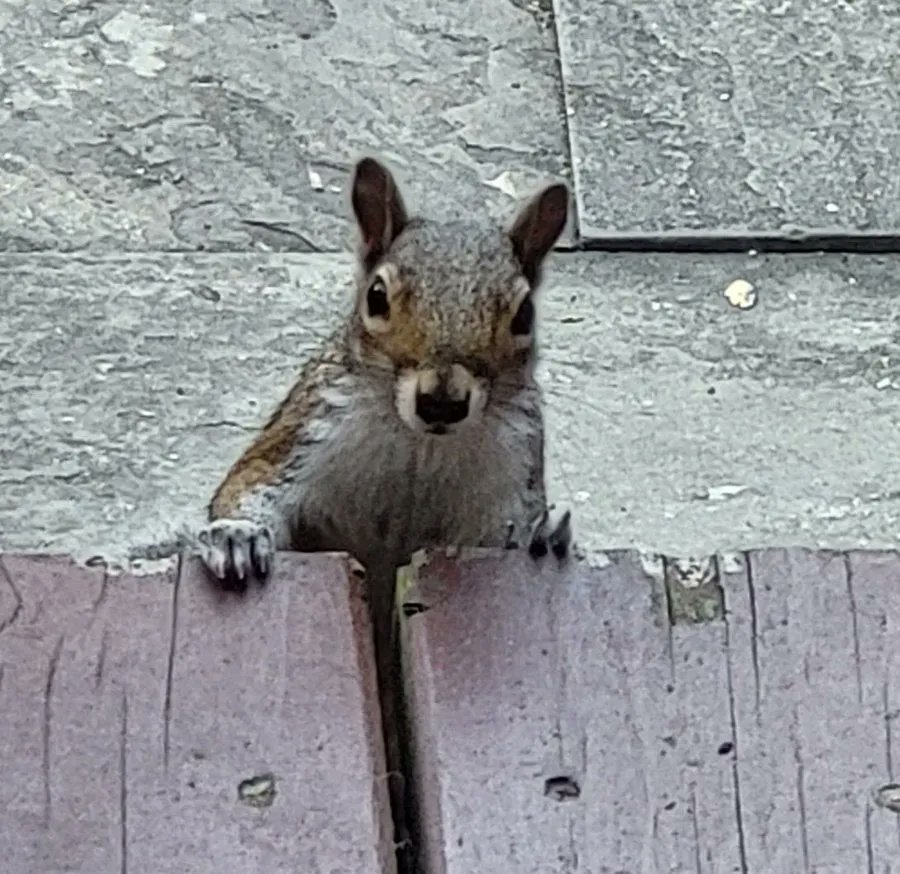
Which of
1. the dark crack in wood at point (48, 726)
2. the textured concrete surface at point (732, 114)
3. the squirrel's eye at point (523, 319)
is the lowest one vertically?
the dark crack in wood at point (48, 726)

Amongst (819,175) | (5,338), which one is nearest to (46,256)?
(5,338)

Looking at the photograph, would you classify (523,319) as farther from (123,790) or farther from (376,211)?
(123,790)

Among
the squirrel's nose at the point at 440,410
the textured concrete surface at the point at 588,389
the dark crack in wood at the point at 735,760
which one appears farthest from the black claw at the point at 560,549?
the textured concrete surface at the point at 588,389

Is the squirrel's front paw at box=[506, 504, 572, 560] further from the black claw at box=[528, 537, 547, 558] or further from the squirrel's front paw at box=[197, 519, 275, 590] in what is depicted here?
the squirrel's front paw at box=[197, 519, 275, 590]

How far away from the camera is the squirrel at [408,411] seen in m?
1.72

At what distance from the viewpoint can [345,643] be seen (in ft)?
3.98

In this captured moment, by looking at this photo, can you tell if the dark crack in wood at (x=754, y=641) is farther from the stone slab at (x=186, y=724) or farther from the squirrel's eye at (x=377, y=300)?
the squirrel's eye at (x=377, y=300)

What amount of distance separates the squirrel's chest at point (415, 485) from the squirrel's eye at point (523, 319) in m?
0.08

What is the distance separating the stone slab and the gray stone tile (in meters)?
1.55

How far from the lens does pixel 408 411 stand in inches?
65.5

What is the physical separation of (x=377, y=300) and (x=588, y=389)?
0.92 m

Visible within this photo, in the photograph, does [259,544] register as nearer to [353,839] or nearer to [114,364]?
[353,839]

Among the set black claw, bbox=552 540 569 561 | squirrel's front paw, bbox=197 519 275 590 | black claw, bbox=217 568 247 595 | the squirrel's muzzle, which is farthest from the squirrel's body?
black claw, bbox=217 568 247 595

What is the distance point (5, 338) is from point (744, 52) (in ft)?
3.56
